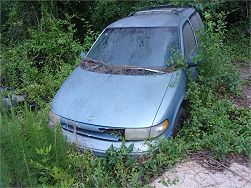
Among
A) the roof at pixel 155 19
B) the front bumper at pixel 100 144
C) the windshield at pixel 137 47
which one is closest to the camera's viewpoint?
the front bumper at pixel 100 144

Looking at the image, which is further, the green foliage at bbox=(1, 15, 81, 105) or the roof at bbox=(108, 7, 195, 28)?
the green foliage at bbox=(1, 15, 81, 105)

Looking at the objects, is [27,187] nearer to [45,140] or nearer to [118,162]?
[45,140]

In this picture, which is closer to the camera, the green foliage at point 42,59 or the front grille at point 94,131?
the front grille at point 94,131

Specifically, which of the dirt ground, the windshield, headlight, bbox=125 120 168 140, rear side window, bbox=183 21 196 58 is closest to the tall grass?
headlight, bbox=125 120 168 140

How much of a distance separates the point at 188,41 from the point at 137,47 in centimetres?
85

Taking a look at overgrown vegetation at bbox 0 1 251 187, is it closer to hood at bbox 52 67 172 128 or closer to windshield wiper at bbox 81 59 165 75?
hood at bbox 52 67 172 128

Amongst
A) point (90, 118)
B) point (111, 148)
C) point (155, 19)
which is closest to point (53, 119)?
point (90, 118)

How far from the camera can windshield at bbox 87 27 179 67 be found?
16.5 feet

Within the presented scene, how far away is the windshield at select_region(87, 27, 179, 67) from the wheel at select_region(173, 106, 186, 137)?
684 mm

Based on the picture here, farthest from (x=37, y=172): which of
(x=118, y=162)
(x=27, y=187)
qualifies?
(x=118, y=162)

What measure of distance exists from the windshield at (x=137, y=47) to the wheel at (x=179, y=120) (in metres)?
0.68

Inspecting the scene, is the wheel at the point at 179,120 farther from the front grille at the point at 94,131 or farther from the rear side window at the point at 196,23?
the rear side window at the point at 196,23

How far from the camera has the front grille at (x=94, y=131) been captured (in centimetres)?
406

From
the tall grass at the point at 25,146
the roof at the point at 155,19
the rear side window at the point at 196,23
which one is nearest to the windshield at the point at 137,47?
the roof at the point at 155,19
